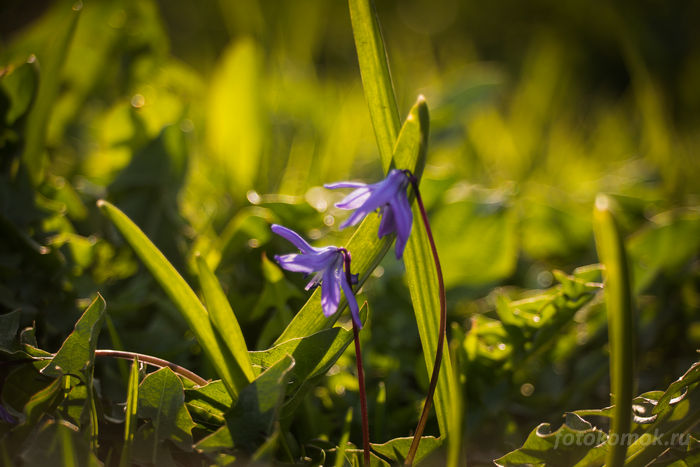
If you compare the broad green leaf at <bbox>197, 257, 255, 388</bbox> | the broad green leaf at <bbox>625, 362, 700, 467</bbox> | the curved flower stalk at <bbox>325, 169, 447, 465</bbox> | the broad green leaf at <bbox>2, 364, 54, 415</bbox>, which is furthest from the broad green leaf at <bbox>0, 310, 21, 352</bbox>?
the broad green leaf at <bbox>625, 362, 700, 467</bbox>

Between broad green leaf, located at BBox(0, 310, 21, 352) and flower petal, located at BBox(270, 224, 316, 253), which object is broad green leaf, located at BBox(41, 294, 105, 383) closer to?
broad green leaf, located at BBox(0, 310, 21, 352)

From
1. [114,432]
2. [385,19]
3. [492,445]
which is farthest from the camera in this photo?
[385,19]

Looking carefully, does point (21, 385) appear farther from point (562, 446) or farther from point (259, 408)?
point (562, 446)

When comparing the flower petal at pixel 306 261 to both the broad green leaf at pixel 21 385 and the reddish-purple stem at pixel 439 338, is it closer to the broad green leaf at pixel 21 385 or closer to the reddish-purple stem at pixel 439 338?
the reddish-purple stem at pixel 439 338

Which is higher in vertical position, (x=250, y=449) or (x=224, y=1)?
(x=224, y=1)

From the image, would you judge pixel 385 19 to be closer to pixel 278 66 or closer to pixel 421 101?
pixel 278 66

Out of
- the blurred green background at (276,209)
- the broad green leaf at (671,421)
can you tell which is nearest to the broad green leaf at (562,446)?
the broad green leaf at (671,421)

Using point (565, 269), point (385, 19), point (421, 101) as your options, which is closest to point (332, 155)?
point (565, 269)
